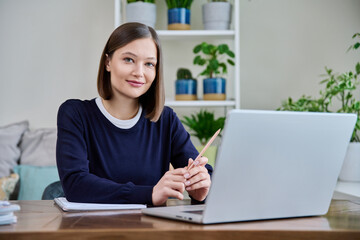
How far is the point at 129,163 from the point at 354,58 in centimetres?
204

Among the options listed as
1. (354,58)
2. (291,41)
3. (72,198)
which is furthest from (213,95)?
(72,198)

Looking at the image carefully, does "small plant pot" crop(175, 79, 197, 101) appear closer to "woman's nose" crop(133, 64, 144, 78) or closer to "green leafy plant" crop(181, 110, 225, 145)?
"green leafy plant" crop(181, 110, 225, 145)

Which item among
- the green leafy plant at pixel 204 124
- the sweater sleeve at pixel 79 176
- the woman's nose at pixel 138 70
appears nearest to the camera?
the sweater sleeve at pixel 79 176

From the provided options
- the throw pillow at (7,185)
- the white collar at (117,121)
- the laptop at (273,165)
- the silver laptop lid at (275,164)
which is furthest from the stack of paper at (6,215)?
the throw pillow at (7,185)

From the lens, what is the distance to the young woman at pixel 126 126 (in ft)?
4.81

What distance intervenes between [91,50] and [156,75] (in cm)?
154

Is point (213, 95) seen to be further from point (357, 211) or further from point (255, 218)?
point (255, 218)

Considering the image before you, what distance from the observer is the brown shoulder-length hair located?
5.07 ft

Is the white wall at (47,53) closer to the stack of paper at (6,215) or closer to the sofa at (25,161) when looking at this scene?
the sofa at (25,161)

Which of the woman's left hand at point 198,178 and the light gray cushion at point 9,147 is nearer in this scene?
the woman's left hand at point 198,178

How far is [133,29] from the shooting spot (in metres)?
1.55

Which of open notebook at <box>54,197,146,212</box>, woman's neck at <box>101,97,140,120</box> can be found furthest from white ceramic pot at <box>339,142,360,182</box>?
open notebook at <box>54,197,146,212</box>

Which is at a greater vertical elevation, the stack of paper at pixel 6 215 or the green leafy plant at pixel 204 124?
the stack of paper at pixel 6 215

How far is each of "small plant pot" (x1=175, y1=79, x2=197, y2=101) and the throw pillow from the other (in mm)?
1106
